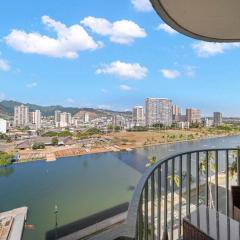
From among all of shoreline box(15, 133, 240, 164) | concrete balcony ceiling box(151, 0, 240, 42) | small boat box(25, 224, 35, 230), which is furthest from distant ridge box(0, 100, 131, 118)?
concrete balcony ceiling box(151, 0, 240, 42)

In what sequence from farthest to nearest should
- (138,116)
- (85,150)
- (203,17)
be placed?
(138,116), (85,150), (203,17)

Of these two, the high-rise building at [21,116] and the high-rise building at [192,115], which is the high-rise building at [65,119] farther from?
the high-rise building at [192,115]

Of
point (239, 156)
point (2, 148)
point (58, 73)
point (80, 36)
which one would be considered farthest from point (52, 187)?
point (58, 73)

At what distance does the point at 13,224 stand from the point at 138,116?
80.8ft

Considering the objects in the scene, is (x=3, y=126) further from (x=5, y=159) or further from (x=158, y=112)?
(x=158, y=112)

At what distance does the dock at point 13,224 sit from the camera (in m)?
15.4

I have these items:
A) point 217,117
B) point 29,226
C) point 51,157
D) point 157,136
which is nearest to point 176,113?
point 157,136

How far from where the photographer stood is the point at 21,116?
40688mm

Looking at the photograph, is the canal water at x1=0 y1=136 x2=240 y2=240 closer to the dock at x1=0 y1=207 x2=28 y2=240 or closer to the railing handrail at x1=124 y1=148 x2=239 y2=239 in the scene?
the dock at x1=0 y1=207 x2=28 y2=240

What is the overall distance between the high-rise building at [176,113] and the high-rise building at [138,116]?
4522mm

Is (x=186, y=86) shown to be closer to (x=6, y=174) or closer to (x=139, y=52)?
(x=139, y=52)

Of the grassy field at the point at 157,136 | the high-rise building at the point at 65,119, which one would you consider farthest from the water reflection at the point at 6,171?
the high-rise building at the point at 65,119

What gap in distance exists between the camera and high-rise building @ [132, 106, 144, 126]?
126ft

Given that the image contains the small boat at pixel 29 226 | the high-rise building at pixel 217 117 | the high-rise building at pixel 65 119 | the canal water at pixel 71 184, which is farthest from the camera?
the high-rise building at pixel 65 119
